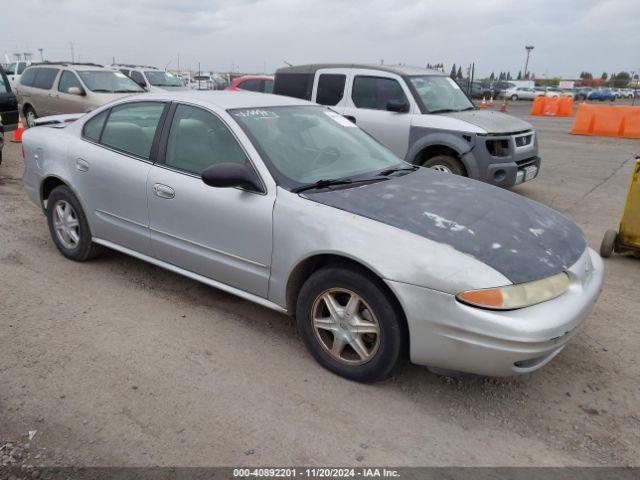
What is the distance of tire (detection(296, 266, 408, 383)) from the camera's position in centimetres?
295

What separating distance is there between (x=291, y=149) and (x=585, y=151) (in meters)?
12.0

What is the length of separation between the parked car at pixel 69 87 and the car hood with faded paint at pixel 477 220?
9726 mm

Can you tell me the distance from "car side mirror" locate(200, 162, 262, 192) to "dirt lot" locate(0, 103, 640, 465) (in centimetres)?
107

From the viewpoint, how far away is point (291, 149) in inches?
148

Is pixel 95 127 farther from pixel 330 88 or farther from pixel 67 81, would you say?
pixel 67 81

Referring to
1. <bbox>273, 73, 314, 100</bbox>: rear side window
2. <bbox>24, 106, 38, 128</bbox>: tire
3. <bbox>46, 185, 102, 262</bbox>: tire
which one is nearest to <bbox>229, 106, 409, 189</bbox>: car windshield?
<bbox>46, 185, 102, 262</bbox>: tire

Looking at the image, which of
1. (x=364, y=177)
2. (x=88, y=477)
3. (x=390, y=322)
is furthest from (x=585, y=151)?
(x=88, y=477)

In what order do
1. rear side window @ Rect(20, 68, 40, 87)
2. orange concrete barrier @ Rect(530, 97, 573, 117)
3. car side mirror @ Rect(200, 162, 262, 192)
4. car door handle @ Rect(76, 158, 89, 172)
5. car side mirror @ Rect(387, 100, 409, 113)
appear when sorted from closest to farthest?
car side mirror @ Rect(200, 162, 262, 192) → car door handle @ Rect(76, 158, 89, 172) → car side mirror @ Rect(387, 100, 409, 113) → rear side window @ Rect(20, 68, 40, 87) → orange concrete barrier @ Rect(530, 97, 573, 117)

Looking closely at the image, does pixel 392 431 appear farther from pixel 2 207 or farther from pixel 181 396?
pixel 2 207

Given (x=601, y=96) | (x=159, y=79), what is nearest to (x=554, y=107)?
(x=159, y=79)

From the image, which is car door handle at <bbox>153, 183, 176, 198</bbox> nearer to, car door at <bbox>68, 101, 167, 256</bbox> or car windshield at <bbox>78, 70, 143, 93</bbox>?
car door at <bbox>68, 101, 167, 256</bbox>

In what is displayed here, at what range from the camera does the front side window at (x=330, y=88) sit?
832cm

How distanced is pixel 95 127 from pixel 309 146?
2.05 meters

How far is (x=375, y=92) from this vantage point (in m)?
8.06
